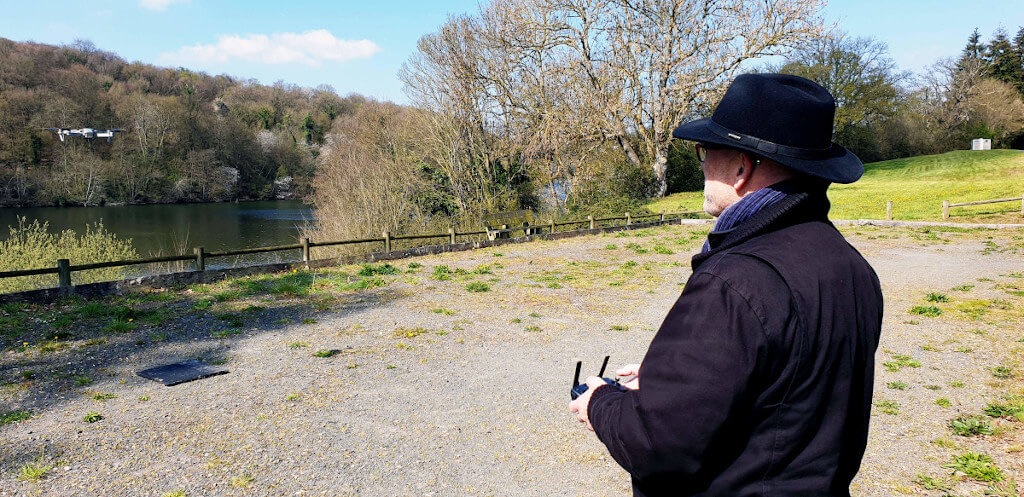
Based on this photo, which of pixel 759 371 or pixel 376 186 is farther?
pixel 376 186

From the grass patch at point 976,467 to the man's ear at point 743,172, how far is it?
12.9ft

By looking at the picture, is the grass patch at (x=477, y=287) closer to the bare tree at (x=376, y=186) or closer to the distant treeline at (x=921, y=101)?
the bare tree at (x=376, y=186)

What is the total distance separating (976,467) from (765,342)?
4.08 m

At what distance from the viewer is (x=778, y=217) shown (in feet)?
5.19

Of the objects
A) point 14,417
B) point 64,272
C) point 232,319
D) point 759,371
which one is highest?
point 759,371

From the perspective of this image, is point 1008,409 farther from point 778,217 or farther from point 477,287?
point 477,287

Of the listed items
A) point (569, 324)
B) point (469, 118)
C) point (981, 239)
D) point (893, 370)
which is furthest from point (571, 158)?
point (893, 370)

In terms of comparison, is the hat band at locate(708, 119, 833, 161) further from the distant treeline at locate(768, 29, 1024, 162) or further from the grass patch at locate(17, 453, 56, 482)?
the distant treeline at locate(768, 29, 1024, 162)

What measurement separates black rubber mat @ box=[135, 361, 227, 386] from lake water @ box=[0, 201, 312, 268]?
785 inches

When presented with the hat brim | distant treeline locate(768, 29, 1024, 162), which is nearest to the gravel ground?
the hat brim

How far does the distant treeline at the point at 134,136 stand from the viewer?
5469 centimetres

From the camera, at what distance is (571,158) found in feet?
91.0

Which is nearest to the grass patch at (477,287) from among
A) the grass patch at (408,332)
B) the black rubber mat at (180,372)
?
the grass patch at (408,332)

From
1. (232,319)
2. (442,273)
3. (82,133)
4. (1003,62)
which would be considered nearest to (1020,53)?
(1003,62)
